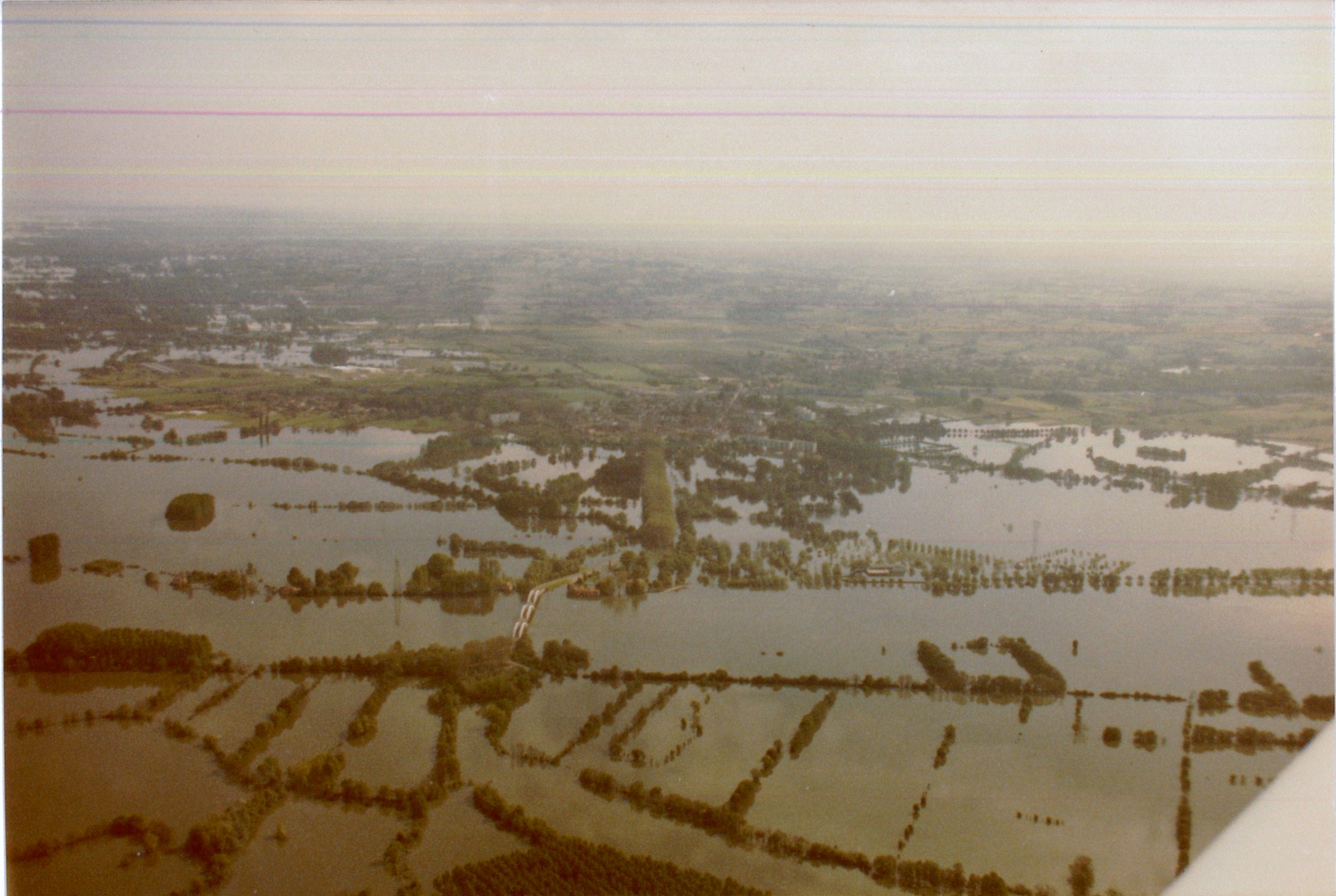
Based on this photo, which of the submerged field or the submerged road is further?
the submerged road

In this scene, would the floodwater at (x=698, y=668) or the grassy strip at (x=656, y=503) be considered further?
the grassy strip at (x=656, y=503)

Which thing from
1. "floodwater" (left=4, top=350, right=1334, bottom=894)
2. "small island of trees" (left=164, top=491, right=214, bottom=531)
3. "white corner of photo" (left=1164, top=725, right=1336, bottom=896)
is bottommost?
"floodwater" (left=4, top=350, right=1334, bottom=894)

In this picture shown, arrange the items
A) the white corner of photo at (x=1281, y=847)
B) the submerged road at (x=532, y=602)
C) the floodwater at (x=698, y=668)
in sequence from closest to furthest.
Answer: the white corner of photo at (x=1281, y=847)
the floodwater at (x=698, y=668)
the submerged road at (x=532, y=602)

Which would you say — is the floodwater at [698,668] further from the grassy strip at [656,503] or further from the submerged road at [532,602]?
the grassy strip at [656,503]

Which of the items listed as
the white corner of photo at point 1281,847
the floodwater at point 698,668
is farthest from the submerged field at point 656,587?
the white corner of photo at point 1281,847

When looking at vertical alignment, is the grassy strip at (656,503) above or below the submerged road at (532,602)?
above

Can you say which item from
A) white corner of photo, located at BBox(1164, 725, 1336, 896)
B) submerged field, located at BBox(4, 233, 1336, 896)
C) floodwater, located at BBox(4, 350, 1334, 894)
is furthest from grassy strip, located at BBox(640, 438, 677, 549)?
white corner of photo, located at BBox(1164, 725, 1336, 896)

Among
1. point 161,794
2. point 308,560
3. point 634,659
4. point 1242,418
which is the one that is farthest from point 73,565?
point 1242,418

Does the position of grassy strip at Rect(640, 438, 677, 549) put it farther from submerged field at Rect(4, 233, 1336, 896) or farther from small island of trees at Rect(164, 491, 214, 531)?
small island of trees at Rect(164, 491, 214, 531)

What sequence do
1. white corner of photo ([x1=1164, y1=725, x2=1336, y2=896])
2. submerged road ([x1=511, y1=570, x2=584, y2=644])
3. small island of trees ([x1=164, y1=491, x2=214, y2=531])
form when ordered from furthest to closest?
small island of trees ([x1=164, y1=491, x2=214, y2=531]) < submerged road ([x1=511, y1=570, x2=584, y2=644]) < white corner of photo ([x1=1164, y1=725, x2=1336, y2=896])
